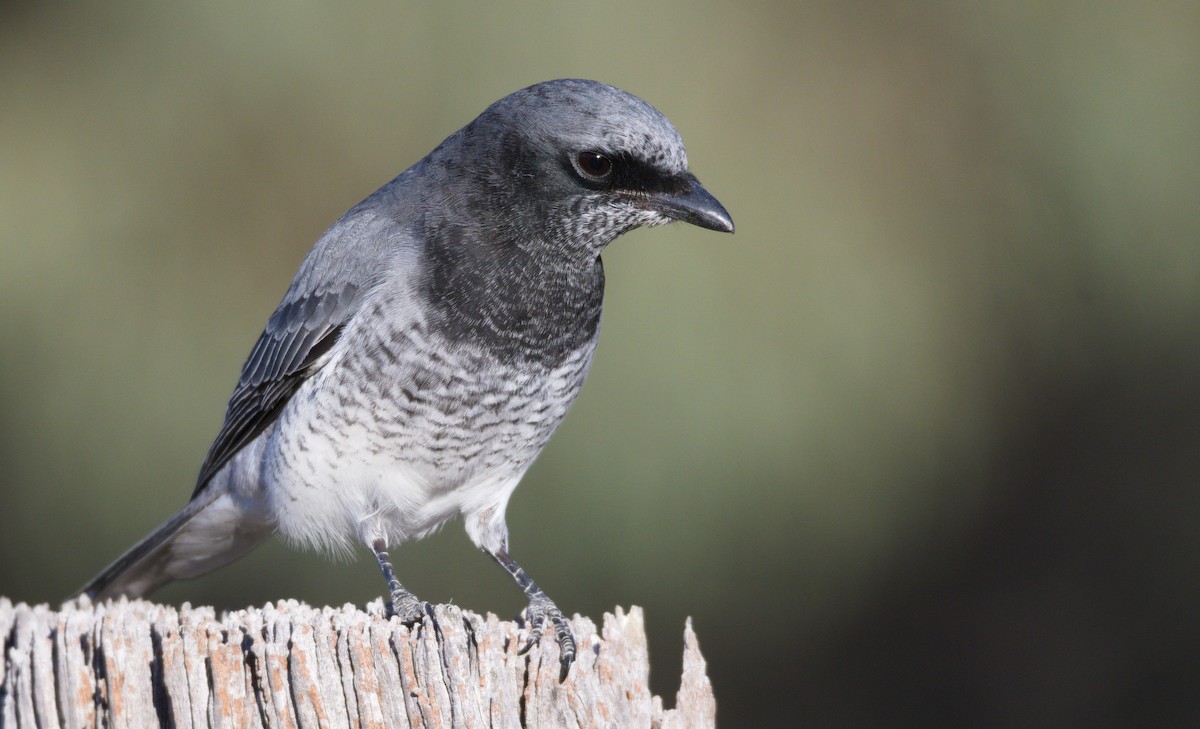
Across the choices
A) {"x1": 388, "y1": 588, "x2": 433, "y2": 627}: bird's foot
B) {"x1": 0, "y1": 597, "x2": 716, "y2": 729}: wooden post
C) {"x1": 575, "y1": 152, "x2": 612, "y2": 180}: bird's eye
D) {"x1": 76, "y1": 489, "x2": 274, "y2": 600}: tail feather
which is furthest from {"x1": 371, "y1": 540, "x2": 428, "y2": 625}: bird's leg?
{"x1": 575, "y1": 152, "x2": 612, "y2": 180}: bird's eye

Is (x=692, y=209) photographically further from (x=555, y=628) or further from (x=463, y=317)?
(x=555, y=628)

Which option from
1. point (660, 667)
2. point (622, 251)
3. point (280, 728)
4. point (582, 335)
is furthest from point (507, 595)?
point (280, 728)

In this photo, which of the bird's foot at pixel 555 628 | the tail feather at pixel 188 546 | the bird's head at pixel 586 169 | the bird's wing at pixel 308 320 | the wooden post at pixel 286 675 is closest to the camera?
the wooden post at pixel 286 675

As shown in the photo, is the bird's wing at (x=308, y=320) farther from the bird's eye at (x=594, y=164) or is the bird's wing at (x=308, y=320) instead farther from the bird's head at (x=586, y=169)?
the bird's eye at (x=594, y=164)

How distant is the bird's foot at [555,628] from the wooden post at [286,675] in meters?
0.14

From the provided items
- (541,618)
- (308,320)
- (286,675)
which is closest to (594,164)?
(308,320)

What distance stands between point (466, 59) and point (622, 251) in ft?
3.62

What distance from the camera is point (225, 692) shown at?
6.61 feet

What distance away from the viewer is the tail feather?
342cm

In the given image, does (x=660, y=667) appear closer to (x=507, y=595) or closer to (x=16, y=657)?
(x=507, y=595)

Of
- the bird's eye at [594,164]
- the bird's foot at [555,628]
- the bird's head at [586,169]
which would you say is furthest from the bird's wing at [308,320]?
the bird's foot at [555,628]

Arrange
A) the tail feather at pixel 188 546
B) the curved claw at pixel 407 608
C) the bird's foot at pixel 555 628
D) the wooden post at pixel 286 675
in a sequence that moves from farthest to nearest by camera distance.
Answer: the tail feather at pixel 188 546 → the curved claw at pixel 407 608 → the bird's foot at pixel 555 628 → the wooden post at pixel 286 675

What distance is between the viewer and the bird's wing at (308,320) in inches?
122

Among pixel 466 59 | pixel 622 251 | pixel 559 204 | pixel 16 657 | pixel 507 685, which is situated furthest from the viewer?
pixel 466 59
